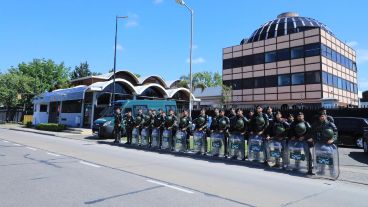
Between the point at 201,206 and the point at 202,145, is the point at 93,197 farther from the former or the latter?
the point at 202,145

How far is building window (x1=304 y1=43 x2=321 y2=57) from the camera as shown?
133 ft

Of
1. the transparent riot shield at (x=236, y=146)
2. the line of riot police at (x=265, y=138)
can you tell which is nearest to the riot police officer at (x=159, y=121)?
the line of riot police at (x=265, y=138)

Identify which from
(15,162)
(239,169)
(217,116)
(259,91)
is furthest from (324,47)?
(15,162)

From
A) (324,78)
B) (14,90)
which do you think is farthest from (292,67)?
(14,90)

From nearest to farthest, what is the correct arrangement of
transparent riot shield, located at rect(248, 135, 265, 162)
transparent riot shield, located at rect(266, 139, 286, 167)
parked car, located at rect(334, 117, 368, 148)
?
transparent riot shield, located at rect(266, 139, 286, 167)
transparent riot shield, located at rect(248, 135, 265, 162)
parked car, located at rect(334, 117, 368, 148)

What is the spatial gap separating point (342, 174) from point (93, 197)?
7415 millimetres

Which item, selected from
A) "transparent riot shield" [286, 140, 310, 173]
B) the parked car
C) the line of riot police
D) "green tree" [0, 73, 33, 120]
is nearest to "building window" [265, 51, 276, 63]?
the parked car

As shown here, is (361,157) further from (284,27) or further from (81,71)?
(81,71)

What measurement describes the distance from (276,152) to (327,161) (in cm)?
178

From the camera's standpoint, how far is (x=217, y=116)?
13688 mm

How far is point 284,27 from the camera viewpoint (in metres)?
48.0

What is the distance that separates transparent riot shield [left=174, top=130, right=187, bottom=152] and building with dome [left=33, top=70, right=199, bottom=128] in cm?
1430

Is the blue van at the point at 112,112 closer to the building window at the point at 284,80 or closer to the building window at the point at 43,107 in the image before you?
the building window at the point at 43,107

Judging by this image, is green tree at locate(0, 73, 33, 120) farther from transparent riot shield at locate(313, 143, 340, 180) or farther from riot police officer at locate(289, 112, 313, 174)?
transparent riot shield at locate(313, 143, 340, 180)
